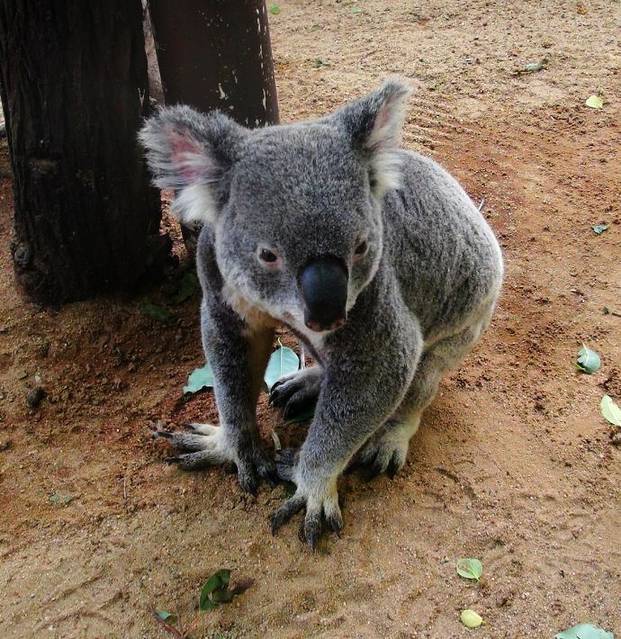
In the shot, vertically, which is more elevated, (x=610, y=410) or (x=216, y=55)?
(x=216, y=55)

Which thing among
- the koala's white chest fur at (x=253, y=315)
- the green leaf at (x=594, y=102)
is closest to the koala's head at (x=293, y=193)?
the koala's white chest fur at (x=253, y=315)

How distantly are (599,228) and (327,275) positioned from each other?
3.43 meters

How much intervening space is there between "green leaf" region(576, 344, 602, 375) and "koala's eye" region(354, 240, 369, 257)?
82.7 inches

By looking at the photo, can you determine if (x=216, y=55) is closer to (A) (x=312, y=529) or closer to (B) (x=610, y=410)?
(A) (x=312, y=529)

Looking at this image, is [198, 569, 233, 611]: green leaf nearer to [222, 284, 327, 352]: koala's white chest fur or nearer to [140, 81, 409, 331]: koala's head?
[222, 284, 327, 352]: koala's white chest fur

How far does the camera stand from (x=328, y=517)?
2912mm

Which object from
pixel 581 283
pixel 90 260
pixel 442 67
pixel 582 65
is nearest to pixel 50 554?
pixel 90 260

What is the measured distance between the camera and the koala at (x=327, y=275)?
215cm

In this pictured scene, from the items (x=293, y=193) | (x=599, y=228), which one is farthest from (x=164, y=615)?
(x=599, y=228)

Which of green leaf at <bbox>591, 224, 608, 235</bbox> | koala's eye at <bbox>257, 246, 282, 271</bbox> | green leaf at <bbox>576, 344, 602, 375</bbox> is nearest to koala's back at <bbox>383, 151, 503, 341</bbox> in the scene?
koala's eye at <bbox>257, 246, 282, 271</bbox>

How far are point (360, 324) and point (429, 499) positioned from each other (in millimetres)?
1012

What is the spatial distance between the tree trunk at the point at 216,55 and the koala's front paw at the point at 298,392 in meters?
1.40

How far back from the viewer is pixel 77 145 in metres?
3.34

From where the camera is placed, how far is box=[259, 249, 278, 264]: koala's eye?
217 centimetres
